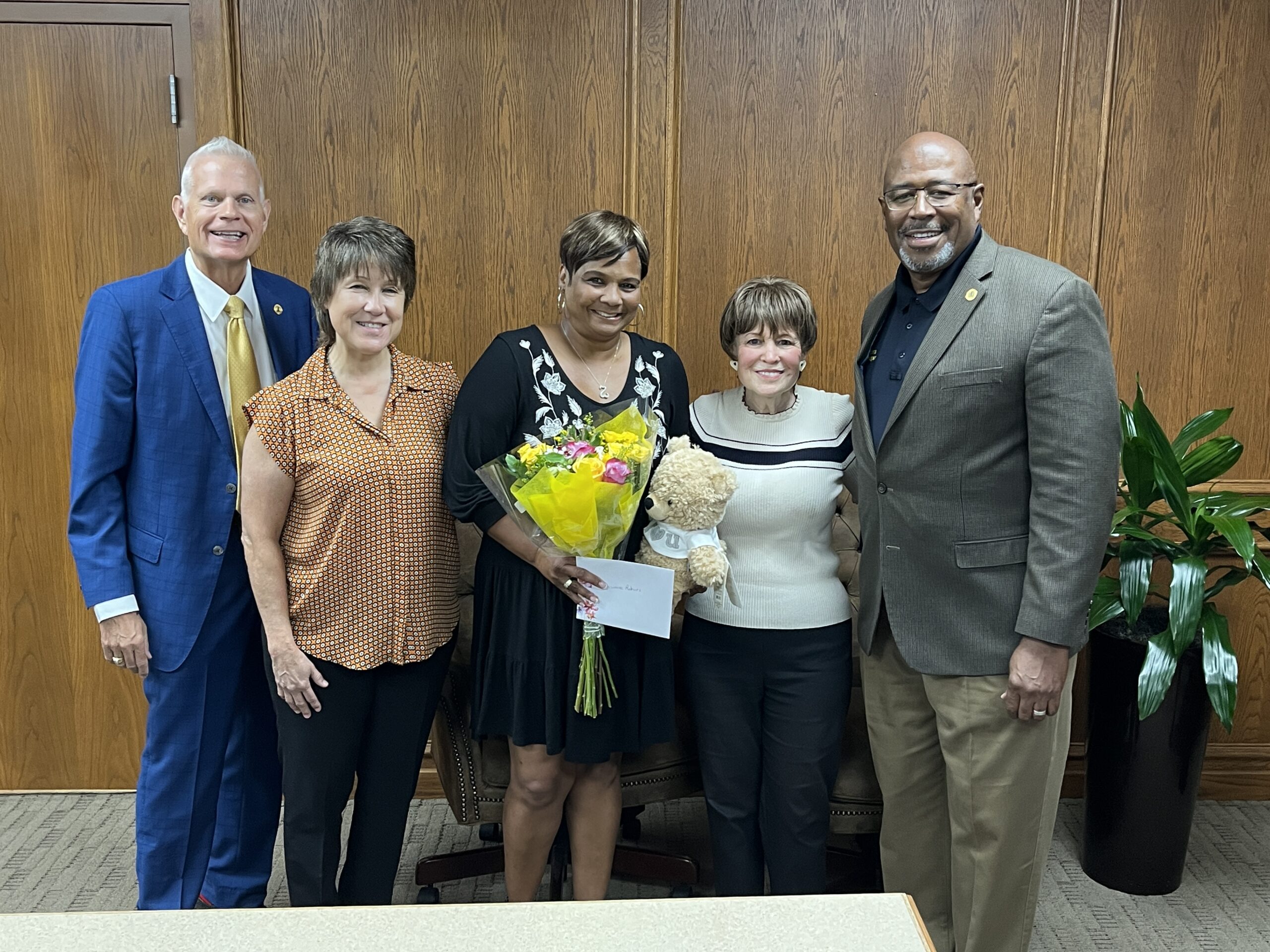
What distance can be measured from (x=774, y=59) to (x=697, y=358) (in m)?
0.86

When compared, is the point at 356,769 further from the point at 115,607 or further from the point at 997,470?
the point at 997,470

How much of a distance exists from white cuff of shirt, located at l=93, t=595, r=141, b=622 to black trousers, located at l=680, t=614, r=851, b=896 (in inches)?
46.1

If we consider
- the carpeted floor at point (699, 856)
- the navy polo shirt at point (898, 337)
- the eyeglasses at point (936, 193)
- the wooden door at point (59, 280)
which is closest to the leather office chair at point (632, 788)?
the carpeted floor at point (699, 856)

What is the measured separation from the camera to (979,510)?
1.86 meters

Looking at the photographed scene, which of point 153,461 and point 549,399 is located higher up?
point 549,399

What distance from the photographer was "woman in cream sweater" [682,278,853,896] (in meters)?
2.04

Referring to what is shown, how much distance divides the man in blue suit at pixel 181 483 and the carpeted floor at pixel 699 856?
0.51m

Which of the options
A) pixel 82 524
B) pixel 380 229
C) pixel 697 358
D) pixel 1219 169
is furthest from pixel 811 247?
pixel 82 524

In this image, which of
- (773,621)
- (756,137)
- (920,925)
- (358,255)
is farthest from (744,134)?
(920,925)

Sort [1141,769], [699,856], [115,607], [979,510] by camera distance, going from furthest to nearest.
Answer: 1. [699,856]
2. [1141,769]
3. [115,607]
4. [979,510]

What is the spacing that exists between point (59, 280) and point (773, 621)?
2214mm

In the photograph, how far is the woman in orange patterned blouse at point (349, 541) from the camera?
73.7 inches

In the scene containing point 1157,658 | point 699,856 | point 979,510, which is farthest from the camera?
point 699,856

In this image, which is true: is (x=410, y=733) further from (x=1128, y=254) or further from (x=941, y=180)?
(x=1128, y=254)
